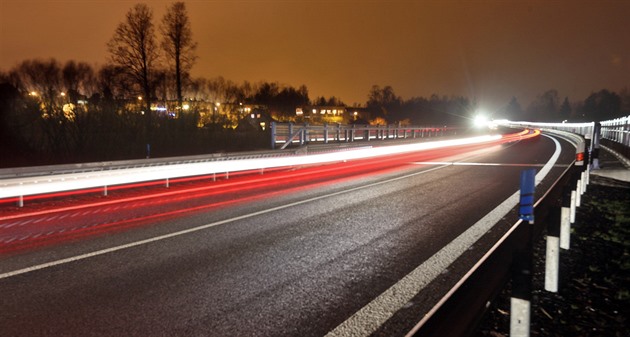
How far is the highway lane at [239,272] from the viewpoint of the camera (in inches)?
155

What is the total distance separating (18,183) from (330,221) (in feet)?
23.3

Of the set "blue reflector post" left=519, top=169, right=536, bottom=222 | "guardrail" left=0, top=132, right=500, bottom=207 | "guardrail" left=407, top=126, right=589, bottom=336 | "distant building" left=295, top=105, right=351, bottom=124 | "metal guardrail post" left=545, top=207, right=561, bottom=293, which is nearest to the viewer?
"guardrail" left=407, top=126, right=589, bottom=336

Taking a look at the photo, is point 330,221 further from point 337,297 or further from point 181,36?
point 181,36

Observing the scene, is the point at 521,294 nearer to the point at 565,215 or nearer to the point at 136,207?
the point at 565,215

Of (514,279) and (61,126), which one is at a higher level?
(61,126)

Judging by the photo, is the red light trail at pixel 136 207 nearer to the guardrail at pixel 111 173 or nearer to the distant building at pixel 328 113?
the guardrail at pixel 111 173

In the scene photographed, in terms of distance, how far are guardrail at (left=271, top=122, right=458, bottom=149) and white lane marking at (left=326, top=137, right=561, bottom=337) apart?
57.9 ft

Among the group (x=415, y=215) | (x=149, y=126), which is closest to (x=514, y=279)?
(x=415, y=215)

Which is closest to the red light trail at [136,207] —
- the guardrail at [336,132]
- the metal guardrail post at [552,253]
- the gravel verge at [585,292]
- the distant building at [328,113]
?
the gravel verge at [585,292]

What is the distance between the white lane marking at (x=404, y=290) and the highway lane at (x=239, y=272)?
0.11 m

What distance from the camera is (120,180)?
11633mm

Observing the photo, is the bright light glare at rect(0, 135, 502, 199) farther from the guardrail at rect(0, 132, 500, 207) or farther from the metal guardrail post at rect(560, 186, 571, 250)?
the metal guardrail post at rect(560, 186, 571, 250)

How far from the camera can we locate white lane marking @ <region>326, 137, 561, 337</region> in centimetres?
381

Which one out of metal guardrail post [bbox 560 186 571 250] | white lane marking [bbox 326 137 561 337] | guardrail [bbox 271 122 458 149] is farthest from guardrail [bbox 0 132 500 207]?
metal guardrail post [bbox 560 186 571 250]
